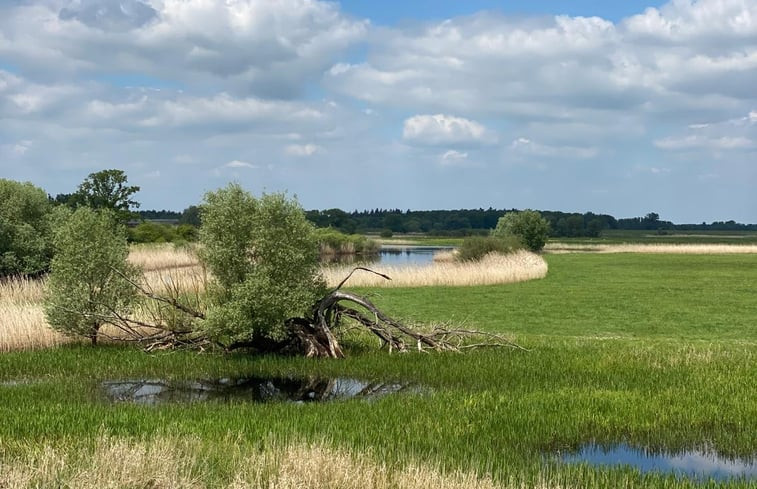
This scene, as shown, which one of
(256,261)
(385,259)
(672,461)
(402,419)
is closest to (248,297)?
(256,261)

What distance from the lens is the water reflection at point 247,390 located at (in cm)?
1135

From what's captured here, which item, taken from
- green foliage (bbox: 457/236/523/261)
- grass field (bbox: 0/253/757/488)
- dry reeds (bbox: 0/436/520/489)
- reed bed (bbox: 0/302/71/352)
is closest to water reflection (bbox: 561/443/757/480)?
grass field (bbox: 0/253/757/488)

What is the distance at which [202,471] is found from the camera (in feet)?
22.5

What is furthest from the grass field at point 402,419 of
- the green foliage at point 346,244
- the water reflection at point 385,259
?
the green foliage at point 346,244

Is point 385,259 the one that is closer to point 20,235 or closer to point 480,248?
point 480,248

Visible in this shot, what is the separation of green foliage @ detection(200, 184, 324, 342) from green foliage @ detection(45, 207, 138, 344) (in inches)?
A: 106

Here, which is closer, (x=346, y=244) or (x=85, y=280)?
(x=85, y=280)

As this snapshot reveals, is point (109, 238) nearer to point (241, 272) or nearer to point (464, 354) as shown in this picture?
point (241, 272)

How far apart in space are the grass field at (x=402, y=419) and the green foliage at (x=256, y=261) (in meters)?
0.85

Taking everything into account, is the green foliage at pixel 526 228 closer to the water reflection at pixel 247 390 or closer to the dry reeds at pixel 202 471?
the water reflection at pixel 247 390

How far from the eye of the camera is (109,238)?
16.4 m

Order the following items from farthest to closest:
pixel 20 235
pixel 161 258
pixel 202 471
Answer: pixel 161 258
pixel 20 235
pixel 202 471

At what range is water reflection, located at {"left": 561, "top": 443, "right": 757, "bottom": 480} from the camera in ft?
24.9

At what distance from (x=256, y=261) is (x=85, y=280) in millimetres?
4224
